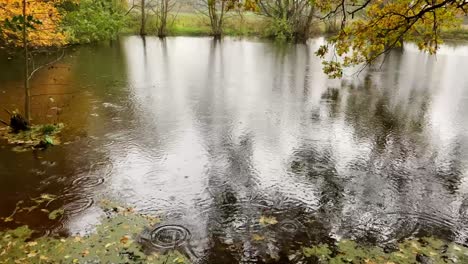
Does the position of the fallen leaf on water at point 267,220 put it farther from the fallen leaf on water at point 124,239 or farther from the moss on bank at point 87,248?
the fallen leaf on water at point 124,239

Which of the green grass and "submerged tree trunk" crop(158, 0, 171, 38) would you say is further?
the green grass

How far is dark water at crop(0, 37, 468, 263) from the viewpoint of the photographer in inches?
243

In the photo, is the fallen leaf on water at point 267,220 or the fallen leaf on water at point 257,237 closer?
the fallen leaf on water at point 257,237

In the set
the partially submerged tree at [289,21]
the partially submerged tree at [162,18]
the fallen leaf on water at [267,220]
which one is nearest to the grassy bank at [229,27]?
the partially submerged tree at [162,18]

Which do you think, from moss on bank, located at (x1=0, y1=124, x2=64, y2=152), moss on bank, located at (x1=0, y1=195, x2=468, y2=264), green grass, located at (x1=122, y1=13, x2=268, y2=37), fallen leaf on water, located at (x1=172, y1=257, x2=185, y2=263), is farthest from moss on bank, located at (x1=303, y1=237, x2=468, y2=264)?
green grass, located at (x1=122, y1=13, x2=268, y2=37)

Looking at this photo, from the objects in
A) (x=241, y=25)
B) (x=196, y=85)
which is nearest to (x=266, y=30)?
(x=241, y=25)

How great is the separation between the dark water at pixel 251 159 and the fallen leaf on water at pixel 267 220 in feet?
0.36

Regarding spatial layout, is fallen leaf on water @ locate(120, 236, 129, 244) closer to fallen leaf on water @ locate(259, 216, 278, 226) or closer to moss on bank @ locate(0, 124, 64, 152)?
fallen leaf on water @ locate(259, 216, 278, 226)

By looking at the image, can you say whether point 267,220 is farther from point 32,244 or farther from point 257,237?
point 32,244

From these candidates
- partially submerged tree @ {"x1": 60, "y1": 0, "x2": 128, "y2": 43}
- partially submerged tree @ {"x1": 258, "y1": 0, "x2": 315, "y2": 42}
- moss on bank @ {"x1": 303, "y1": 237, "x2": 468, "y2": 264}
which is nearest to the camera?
moss on bank @ {"x1": 303, "y1": 237, "x2": 468, "y2": 264}

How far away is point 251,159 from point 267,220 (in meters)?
2.56

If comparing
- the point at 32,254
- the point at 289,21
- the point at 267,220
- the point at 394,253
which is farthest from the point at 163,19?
the point at 394,253

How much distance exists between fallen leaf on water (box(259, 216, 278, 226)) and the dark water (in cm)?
11

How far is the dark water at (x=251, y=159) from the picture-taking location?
6.18 meters
